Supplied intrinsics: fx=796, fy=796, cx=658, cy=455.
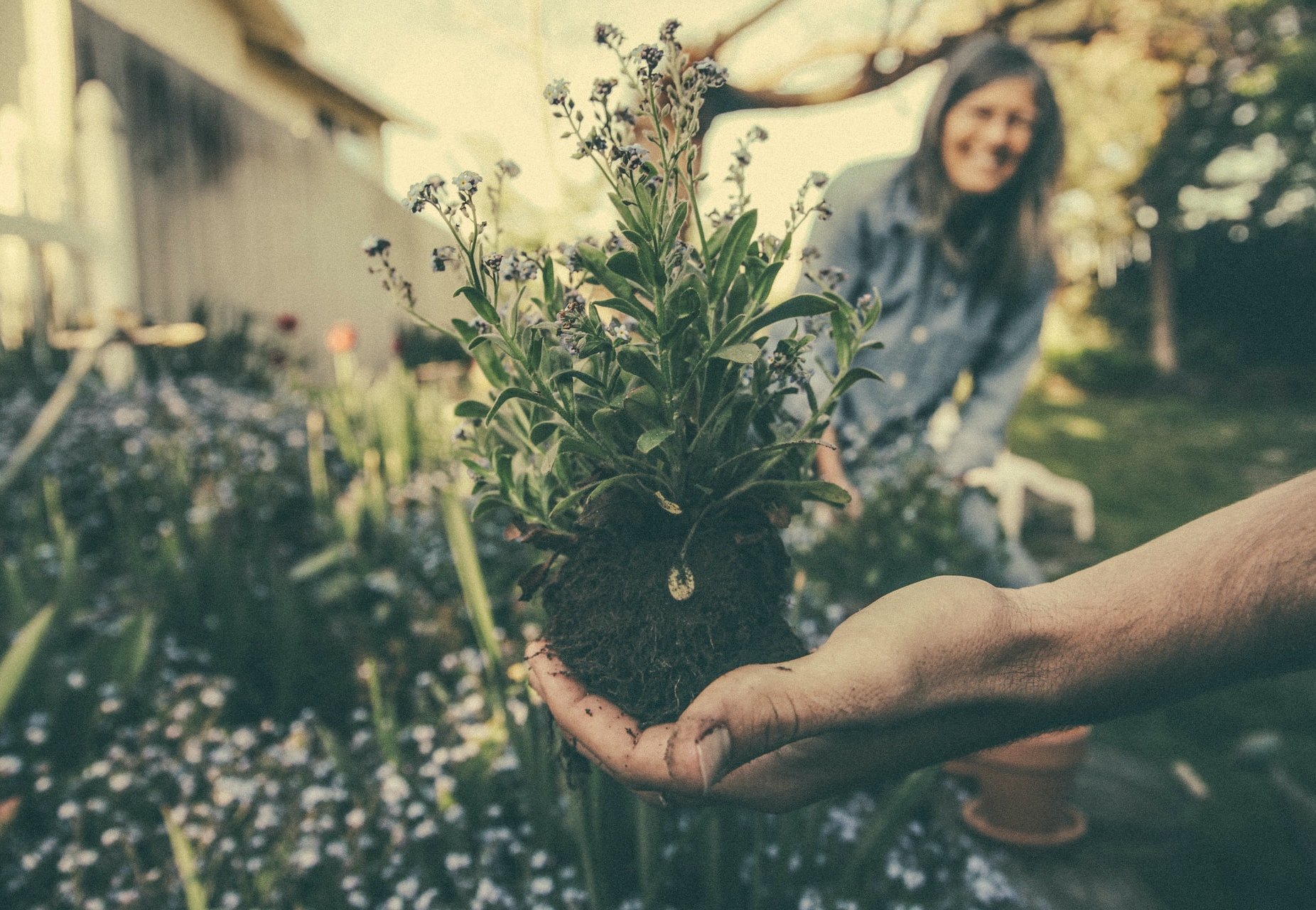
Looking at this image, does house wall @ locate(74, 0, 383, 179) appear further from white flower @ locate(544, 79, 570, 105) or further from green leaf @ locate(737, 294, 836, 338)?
green leaf @ locate(737, 294, 836, 338)

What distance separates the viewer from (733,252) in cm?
93

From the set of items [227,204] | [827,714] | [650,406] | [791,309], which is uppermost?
[227,204]

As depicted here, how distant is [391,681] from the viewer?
2311mm

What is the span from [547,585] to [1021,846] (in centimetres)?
149

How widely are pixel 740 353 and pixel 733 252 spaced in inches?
5.5

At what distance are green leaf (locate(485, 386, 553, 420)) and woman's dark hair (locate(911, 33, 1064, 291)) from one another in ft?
6.61

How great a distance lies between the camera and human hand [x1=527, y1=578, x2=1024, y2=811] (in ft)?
2.66

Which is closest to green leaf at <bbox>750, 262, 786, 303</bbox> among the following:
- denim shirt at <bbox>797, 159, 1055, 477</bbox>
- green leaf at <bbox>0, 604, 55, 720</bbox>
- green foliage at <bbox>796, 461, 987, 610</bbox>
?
green foliage at <bbox>796, 461, 987, 610</bbox>

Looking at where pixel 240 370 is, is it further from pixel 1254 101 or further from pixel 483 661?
pixel 1254 101

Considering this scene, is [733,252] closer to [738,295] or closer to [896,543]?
[738,295]

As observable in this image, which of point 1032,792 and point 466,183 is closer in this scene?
point 466,183

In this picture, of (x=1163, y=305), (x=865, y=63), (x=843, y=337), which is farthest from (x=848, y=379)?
(x=1163, y=305)

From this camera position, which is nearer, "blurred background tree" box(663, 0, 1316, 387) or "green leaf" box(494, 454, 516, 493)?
"green leaf" box(494, 454, 516, 493)

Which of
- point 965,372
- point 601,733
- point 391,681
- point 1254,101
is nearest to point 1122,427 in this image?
point 1254,101
